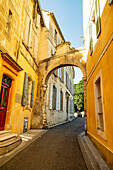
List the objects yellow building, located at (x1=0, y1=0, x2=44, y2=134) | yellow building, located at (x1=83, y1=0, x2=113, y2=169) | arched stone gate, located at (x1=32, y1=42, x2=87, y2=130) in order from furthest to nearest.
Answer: arched stone gate, located at (x1=32, y1=42, x2=87, y2=130)
yellow building, located at (x1=0, y1=0, x2=44, y2=134)
yellow building, located at (x1=83, y1=0, x2=113, y2=169)

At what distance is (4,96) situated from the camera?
16.0 feet

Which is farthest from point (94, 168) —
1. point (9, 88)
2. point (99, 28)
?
point (9, 88)

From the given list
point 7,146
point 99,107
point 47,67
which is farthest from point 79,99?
point 7,146

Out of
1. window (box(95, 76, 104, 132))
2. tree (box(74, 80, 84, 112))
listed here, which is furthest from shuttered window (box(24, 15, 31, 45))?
tree (box(74, 80, 84, 112))

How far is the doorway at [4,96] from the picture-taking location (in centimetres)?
467

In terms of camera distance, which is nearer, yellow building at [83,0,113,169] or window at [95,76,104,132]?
yellow building at [83,0,113,169]

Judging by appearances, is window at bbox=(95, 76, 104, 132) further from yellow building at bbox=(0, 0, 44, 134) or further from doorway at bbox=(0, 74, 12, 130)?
doorway at bbox=(0, 74, 12, 130)

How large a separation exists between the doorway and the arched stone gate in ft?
11.3

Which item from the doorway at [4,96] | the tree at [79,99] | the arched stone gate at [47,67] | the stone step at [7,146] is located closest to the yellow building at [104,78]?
the stone step at [7,146]

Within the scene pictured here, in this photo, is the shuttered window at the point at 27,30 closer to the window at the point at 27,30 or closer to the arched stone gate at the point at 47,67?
the window at the point at 27,30

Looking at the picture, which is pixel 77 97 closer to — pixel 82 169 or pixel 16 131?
pixel 16 131

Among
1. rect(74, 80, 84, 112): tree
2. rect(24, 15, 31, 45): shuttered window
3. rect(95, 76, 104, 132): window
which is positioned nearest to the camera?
rect(95, 76, 104, 132): window

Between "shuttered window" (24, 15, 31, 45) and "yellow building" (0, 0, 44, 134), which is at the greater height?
"shuttered window" (24, 15, 31, 45)

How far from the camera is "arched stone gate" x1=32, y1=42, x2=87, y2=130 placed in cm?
800
